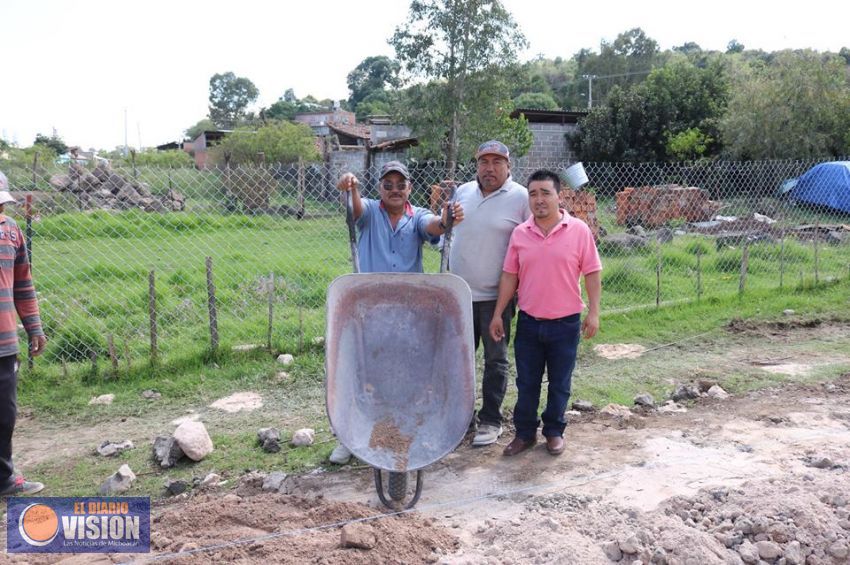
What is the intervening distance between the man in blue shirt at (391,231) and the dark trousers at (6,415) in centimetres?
160

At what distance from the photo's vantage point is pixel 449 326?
316cm

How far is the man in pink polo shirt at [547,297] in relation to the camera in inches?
132

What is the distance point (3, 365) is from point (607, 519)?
9.73ft

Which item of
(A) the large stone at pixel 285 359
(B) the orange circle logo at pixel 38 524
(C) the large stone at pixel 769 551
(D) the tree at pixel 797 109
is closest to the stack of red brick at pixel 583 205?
(A) the large stone at pixel 285 359

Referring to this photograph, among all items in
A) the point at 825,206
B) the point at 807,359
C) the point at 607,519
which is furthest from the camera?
the point at 825,206

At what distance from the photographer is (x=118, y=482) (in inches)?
133

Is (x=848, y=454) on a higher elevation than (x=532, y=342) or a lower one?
lower

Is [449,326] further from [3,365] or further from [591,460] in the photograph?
[3,365]

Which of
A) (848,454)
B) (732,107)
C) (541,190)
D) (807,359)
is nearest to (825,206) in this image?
(732,107)

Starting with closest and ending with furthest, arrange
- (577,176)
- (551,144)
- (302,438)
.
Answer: (302,438)
(577,176)
(551,144)

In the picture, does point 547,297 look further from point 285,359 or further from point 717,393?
point 285,359

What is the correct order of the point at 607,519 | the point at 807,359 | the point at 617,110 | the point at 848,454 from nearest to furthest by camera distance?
the point at 607,519, the point at 848,454, the point at 807,359, the point at 617,110

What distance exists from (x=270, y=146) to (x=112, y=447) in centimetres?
1902

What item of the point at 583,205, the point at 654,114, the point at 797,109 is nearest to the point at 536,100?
the point at 654,114
